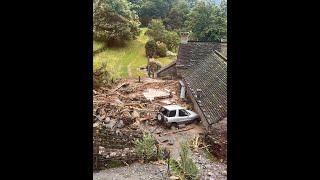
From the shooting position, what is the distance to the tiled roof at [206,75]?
8.97 feet

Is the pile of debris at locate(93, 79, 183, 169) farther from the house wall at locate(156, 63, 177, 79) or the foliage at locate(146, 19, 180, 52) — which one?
the foliage at locate(146, 19, 180, 52)

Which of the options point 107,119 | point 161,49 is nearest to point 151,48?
point 161,49

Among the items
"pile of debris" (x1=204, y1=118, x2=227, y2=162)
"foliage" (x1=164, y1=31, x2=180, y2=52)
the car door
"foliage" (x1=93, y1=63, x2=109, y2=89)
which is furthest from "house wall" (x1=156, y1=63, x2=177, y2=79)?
"pile of debris" (x1=204, y1=118, x2=227, y2=162)

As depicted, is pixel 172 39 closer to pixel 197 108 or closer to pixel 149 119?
pixel 197 108

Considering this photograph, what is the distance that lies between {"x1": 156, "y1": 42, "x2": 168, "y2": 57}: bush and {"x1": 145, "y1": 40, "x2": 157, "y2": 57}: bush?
1.3 inches

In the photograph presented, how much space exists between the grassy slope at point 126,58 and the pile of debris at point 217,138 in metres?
0.73

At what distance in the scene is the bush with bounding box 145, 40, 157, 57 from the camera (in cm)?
264

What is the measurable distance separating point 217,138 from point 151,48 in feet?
2.93

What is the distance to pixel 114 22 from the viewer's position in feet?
8.52

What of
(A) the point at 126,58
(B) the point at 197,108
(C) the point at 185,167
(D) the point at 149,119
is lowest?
(C) the point at 185,167

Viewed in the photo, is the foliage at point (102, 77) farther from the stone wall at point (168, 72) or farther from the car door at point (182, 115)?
the car door at point (182, 115)
